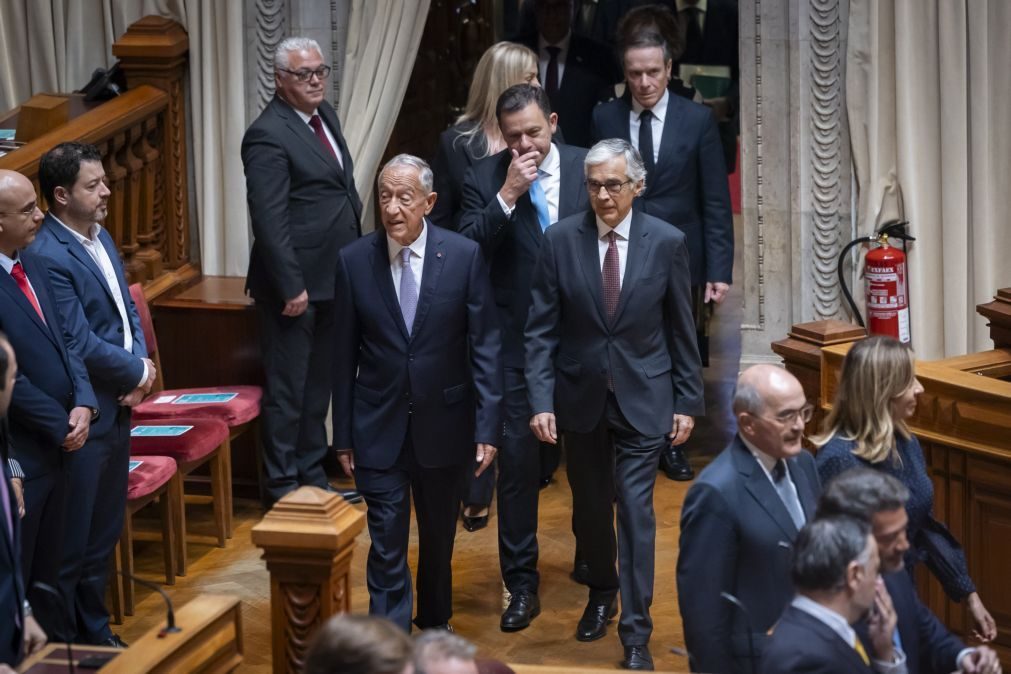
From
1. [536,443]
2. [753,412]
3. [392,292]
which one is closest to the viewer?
[753,412]

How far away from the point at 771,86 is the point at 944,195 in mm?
844

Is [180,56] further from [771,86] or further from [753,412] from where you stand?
[753,412]

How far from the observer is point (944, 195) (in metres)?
6.94

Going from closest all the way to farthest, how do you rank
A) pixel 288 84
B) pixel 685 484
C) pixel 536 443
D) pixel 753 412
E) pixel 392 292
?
pixel 753 412 < pixel 392 292 < pixel 536 443 < pixel 288 84 < pixel 685 484

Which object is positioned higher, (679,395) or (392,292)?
(392,292)

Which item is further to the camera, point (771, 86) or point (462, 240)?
point (771, 86)

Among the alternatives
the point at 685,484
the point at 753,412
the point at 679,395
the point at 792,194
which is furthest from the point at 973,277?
the point at 753,412

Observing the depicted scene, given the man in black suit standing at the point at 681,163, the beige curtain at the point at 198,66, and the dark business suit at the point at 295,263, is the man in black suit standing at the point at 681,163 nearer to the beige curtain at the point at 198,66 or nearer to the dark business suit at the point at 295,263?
the dark business suit at the point at 295,263

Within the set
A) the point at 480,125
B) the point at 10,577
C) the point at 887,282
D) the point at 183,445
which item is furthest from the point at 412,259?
the point at 887,282

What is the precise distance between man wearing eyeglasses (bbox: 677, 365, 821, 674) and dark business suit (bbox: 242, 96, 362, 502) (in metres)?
2.99

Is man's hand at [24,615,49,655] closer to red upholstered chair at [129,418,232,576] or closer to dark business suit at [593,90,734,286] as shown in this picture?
red upholstered chair at [129,418,232,576]

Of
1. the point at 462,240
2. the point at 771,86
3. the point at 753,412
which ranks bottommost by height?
the point at 753,412

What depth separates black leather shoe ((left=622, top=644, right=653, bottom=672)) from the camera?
207 inches

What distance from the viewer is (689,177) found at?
263 inches
